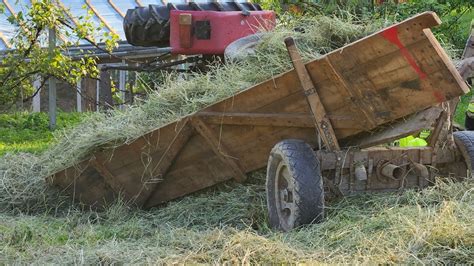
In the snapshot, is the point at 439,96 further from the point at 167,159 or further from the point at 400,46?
the point at 167,159

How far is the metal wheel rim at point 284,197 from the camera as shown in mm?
5864

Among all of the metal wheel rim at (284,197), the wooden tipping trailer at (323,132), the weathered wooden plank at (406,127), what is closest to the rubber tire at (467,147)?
the wooden tipping trailer at (323,132)

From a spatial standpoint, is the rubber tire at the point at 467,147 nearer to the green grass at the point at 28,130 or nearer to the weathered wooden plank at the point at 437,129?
the weathered wooden plank at the point at 437,129

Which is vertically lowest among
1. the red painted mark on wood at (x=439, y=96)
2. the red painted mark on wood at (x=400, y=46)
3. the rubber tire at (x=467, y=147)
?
the rubber tire at (x=467, y=147)

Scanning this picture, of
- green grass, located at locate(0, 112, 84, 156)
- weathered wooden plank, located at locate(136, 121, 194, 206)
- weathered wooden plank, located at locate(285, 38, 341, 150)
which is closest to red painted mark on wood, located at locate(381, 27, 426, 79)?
weathered wooden plank, located at locate(285, 38, 341, 150)

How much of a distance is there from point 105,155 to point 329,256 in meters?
2.68

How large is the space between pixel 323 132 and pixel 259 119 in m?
0.55

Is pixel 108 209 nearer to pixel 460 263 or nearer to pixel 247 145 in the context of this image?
pixel 247 145

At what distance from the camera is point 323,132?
237 inches

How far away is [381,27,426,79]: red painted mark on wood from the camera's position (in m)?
5.45

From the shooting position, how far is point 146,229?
6.45 meters

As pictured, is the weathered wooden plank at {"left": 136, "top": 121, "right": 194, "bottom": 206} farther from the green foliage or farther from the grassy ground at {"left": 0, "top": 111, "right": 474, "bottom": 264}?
the green foliage

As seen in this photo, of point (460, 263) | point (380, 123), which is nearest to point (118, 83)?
point (380, 123)

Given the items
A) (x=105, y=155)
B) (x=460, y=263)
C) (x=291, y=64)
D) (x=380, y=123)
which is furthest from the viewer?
(x=105, y=155)
